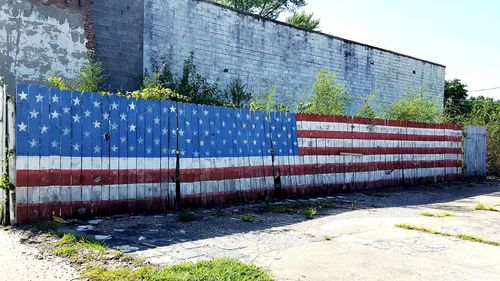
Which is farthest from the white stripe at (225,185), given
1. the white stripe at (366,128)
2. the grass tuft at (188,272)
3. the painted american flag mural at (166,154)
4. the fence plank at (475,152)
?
the fence plank at (475,152)

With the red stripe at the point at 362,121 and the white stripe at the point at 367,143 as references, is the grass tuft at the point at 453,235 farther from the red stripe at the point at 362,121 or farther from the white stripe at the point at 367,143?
the red stripe at the point at 362,121

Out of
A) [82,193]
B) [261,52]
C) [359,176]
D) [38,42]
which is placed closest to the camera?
[82,193]

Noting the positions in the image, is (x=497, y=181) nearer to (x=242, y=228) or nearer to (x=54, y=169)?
(x=242, y=228)

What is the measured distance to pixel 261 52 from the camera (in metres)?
15.6

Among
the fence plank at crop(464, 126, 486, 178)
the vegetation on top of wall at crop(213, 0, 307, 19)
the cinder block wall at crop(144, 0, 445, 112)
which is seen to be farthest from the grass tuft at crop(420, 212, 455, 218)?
the vegetation on top of wall at crop(213, 0, 307, 19)

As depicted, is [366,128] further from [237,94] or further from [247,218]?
[237,94]

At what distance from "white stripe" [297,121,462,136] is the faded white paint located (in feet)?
20.8

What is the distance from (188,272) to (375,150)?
8.08m

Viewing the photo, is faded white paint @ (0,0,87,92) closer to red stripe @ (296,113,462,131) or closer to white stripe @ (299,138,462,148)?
red stripe @ (296,113,462,131)

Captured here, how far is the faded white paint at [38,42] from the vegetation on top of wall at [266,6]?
79.0 ft

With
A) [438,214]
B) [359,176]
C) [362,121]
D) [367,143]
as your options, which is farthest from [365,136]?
[438,214]

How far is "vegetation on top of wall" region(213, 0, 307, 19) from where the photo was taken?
111 feet

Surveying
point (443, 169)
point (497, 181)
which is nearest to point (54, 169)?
point (443, 169)

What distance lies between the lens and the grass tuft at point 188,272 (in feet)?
11.0
